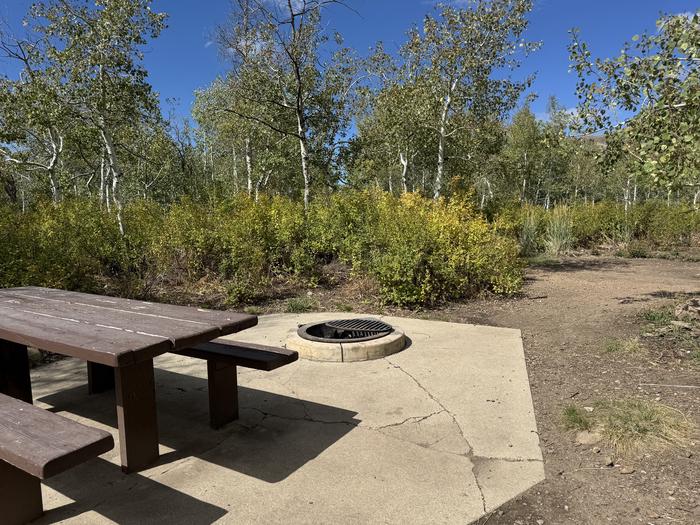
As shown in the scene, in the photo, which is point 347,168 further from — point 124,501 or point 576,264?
point 124,501

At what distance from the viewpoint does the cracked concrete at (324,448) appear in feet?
6.87

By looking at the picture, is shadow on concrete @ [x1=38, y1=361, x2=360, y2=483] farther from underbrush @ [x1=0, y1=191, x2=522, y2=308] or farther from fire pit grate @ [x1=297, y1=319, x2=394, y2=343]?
underbrush @ [x1=0, y1=191, x2=522, y2=308]

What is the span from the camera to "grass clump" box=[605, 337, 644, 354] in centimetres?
426

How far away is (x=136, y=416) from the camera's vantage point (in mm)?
2369

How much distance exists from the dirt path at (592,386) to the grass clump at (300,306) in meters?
1.74

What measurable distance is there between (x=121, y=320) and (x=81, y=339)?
0.40 metres

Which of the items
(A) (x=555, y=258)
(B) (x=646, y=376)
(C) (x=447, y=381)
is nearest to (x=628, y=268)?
(A) (x=555, y=258)

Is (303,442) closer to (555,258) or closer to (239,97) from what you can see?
(239,97)

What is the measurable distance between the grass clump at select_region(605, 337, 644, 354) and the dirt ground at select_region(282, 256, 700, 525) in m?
0.06

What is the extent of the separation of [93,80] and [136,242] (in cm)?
346

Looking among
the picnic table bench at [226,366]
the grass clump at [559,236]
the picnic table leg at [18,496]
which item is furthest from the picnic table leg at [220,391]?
the grass clump at [559,236]

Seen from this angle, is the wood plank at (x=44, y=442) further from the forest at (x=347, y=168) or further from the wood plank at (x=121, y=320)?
the forest at (x=347, y=168)

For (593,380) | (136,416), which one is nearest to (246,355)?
(136,416)

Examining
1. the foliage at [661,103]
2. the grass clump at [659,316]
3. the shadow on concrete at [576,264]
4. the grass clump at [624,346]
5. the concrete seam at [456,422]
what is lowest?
the concrete seam at [456,422]
